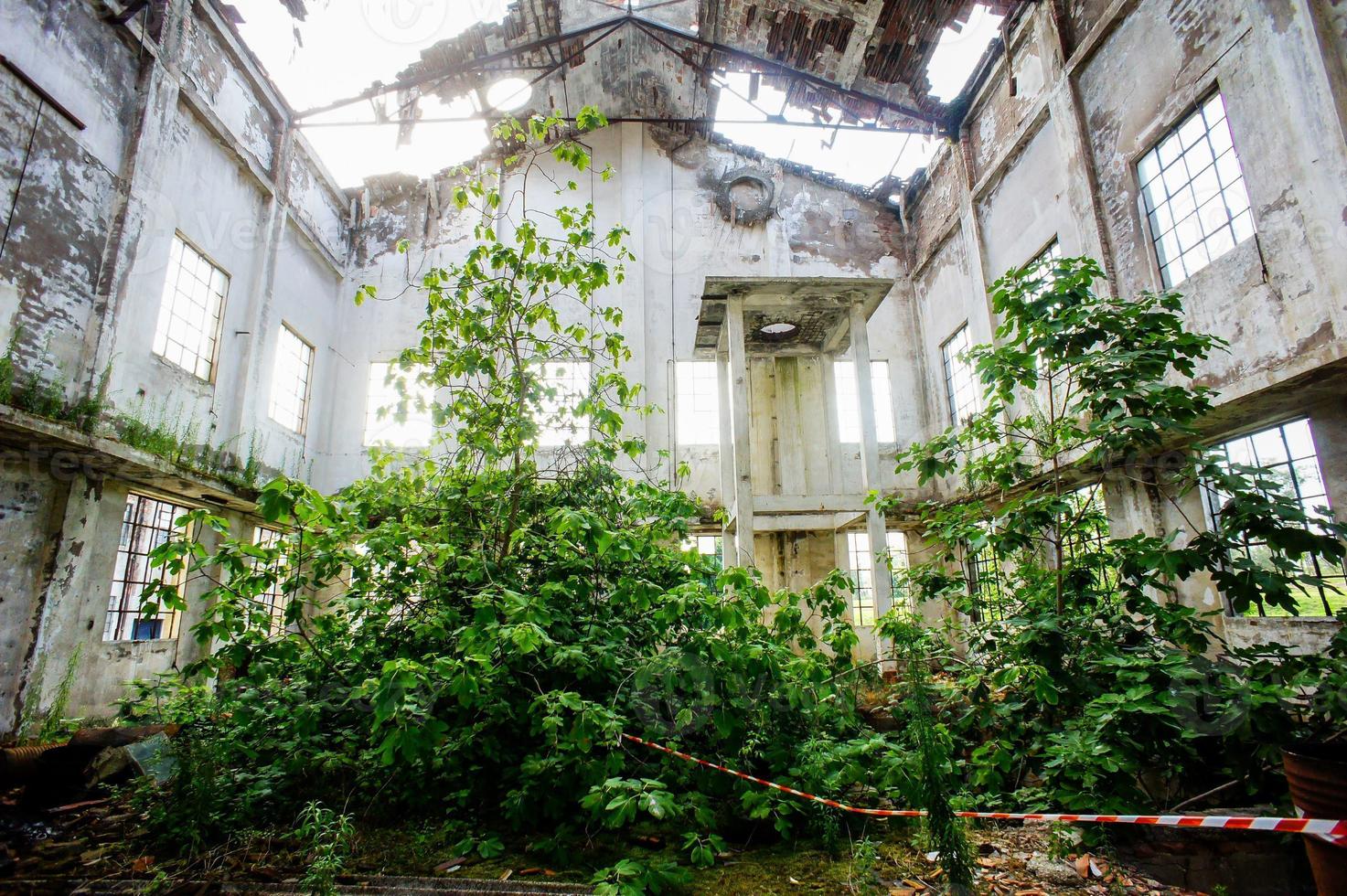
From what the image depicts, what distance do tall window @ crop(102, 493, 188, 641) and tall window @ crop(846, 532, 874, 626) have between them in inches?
378

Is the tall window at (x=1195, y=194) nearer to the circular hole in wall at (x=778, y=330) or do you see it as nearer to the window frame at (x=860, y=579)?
the circular hole in wall at (x=778, y=330)

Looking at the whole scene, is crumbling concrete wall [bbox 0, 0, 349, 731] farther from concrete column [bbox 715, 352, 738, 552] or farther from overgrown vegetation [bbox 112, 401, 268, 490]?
concrete column [bbox 715, 352, 738, 552]

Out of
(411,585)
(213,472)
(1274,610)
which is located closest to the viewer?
A: (411,585)

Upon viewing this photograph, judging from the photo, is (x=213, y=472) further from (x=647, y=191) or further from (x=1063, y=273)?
(x=1063, y=273)

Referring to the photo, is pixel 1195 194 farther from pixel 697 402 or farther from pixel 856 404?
pixel 697 402

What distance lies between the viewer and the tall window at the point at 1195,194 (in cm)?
607

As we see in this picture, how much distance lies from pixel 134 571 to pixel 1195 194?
12532mm

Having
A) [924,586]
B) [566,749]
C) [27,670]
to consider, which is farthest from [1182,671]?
[27,670]

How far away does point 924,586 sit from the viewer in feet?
16.8

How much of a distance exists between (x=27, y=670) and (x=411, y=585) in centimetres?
515

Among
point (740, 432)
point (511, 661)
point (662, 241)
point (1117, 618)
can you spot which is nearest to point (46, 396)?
point (511, 661)

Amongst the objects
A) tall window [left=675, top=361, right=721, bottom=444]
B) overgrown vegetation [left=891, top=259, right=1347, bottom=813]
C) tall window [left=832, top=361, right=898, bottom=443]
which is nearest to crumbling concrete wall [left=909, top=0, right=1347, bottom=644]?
overgrown vegetation [left=891, top=259, right=1347, bottom=813]

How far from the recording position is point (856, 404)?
38.6 ft

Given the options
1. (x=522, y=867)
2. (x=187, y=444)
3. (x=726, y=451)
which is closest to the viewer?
(x=522, y=867)
